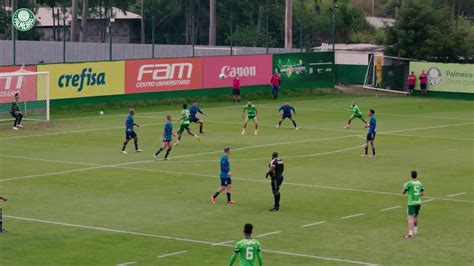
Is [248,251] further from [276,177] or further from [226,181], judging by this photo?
[226,181]

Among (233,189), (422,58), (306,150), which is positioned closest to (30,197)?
(233,189)

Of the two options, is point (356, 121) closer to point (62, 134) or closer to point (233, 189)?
point (62, 134)

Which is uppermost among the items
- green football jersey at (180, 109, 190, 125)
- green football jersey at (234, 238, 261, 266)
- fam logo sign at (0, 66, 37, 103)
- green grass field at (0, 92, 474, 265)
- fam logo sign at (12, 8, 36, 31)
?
fam logo sign at (12, 8, 36, 31)

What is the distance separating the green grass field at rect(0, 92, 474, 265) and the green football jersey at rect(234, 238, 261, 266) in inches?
208

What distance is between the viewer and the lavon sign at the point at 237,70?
72688 millimetres

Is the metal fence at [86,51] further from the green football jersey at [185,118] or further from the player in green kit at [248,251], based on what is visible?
the player in green kit at [248,251]

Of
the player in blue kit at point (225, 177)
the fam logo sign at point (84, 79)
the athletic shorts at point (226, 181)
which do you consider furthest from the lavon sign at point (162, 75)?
the athletic shorts at point (226, 181)

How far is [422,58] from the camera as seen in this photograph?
85812mm

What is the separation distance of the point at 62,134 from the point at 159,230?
23.7 metres

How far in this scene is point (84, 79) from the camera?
64.3m

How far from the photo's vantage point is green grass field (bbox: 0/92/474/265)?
28312 mm

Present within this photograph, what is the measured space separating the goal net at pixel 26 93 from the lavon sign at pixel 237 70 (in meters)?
14.3

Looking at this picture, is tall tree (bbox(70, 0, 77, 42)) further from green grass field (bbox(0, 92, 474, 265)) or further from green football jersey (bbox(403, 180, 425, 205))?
green football jersey (bbox(403, 180, 425, 205))

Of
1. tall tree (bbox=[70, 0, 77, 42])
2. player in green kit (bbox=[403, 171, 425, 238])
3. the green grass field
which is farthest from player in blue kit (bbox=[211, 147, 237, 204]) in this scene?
tall tree (bbox=[70, 0, 77, 42])
